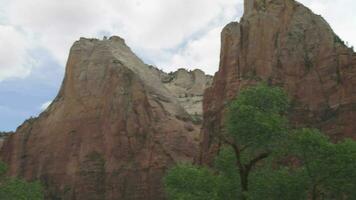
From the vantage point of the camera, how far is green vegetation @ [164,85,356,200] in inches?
1336

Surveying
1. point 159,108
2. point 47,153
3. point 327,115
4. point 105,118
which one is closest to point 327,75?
point 327,115

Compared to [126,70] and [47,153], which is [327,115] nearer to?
[126,70]

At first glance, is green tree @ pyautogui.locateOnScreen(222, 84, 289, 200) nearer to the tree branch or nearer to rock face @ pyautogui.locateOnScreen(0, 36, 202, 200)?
the tree branch

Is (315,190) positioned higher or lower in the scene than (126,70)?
lower

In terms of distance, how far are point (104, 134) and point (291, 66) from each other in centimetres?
2633

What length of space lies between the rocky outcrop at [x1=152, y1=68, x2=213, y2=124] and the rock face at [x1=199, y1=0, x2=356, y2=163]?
1264 inches

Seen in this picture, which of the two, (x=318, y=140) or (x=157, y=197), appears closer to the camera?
(x=318, y=140)

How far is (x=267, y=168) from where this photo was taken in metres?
39.0

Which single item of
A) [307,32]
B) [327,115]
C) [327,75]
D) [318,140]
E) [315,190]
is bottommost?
[315,190]

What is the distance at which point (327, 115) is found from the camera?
53.4 meters

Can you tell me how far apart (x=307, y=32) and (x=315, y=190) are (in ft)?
86.7

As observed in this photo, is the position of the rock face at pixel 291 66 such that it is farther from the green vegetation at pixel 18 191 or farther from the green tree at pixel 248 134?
the green tree at pixel 248 134

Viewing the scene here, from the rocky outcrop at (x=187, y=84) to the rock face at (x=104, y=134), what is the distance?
1275cm

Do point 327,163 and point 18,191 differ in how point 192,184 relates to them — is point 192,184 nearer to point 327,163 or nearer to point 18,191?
point 327,163
